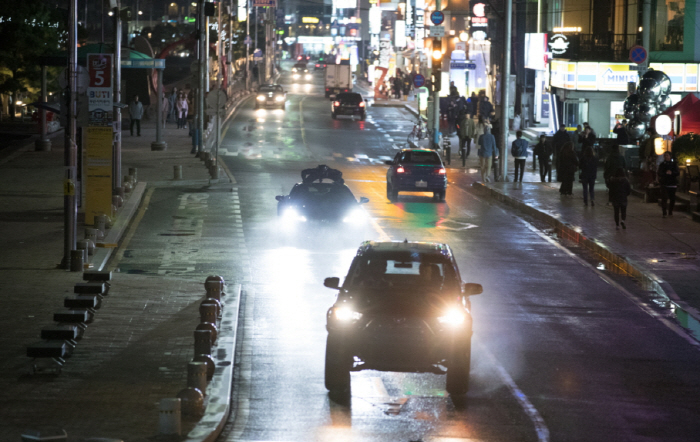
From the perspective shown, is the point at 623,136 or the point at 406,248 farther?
the point at 623,136

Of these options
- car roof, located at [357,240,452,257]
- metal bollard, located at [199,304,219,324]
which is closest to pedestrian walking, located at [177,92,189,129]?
metal bollard, located at [199,304,219,324]

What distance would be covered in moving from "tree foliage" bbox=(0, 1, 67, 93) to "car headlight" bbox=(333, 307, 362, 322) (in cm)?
3759

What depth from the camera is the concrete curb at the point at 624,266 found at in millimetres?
14617

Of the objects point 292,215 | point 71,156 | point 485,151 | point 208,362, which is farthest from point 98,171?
point 485,151

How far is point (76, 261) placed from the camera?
16547 millimetres

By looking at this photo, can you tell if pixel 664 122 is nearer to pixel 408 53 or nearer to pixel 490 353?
pixel 490 353

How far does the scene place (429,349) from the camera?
9641mm

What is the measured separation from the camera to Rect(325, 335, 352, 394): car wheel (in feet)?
31.9

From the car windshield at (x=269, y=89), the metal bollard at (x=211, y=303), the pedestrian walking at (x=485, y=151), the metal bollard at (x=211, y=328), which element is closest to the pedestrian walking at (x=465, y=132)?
the pedestrian walking at (x=485, y=151)

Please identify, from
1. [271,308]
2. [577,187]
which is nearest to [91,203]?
[271,308]

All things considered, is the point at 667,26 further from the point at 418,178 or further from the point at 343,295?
the point at 343,295

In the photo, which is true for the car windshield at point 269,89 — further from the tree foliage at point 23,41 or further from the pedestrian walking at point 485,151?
the pedestrian walking at point 485,151

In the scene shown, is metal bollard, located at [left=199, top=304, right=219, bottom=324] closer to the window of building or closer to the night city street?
the night city street

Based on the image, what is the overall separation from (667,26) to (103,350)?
3918 cm
